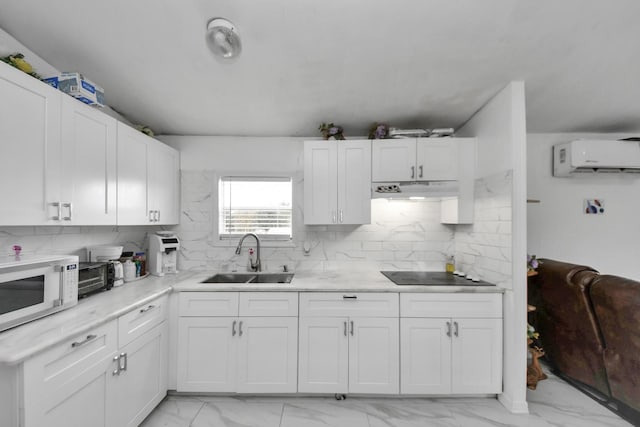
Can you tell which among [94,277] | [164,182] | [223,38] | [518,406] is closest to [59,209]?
[94,277]

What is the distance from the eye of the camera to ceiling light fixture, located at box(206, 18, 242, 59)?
1535 millimetres

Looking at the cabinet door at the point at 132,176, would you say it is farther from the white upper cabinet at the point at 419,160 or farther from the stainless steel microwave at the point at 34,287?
the white upper cabinet at the point at 419,160

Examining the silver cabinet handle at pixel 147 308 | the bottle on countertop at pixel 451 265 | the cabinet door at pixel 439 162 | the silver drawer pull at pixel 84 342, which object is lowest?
the silver cabinet handle at pixel 147 308

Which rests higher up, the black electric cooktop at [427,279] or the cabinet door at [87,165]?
the cabinet door at [87,165]

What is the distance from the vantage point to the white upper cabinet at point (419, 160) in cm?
248

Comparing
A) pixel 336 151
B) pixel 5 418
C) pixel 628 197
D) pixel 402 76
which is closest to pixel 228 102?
pixel 336 151

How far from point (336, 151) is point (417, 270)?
1.51 metres

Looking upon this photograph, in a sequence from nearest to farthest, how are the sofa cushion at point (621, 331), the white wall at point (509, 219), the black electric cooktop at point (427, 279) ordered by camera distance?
the sofa cushion at point (621, 331) < the white wall at point (509, 219) < the black electric cooktop at point (427, 279)

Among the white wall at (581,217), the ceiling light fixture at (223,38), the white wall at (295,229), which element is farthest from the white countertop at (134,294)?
the ceiling light fixture at (223,38)

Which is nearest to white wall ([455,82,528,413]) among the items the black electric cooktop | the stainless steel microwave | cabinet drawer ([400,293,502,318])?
cabinet drawer ([400,293,502,318])

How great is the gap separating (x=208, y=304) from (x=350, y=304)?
3.77 ft

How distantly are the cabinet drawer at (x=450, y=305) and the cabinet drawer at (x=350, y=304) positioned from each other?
0.11 meters

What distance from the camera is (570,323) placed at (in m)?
2.29

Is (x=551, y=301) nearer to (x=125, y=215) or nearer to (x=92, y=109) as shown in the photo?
(x=125, y=215)
